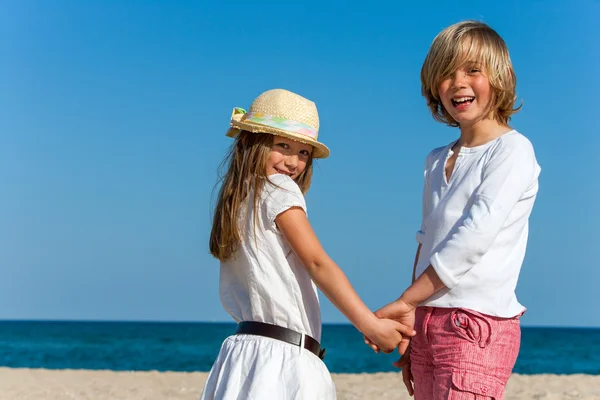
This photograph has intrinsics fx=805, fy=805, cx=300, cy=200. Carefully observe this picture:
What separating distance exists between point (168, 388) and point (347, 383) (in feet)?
7.00

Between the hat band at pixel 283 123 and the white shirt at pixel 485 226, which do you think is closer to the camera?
the white shirt at pixel 485 226

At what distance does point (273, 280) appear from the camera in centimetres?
289

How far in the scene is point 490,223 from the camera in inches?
107

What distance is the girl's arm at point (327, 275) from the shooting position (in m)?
2.87

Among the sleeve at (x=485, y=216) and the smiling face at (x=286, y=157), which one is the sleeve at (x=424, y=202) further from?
the smiling face at (x=286, y=157)

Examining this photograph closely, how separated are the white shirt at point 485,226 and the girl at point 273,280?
31 cm

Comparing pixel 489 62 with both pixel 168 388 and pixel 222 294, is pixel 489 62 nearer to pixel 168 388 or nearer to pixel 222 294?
pixel 222 294

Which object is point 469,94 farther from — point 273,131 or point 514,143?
point 273,131

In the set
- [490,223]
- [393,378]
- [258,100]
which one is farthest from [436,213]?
[393,378]

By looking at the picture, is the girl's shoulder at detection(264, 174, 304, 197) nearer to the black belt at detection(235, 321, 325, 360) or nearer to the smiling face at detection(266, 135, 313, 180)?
the smiling face at detection(266, 135, 313, 180)

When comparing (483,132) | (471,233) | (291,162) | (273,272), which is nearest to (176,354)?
(291,162)

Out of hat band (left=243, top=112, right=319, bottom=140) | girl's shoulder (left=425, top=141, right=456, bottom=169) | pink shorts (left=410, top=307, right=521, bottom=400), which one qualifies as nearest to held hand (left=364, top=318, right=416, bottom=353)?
pink shorts (left=410, top=307, right=521, bottom=400)

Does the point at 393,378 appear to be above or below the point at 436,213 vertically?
below

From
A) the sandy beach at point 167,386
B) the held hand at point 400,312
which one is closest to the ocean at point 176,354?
the sandy beach at point 167,386
